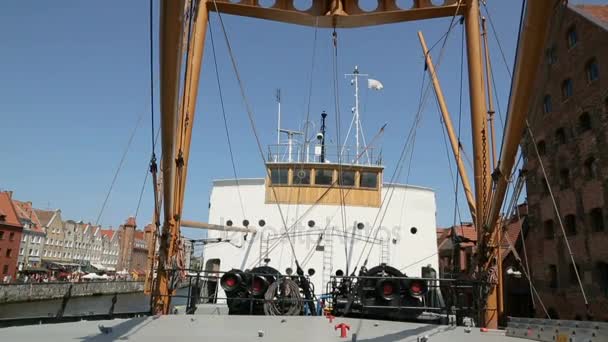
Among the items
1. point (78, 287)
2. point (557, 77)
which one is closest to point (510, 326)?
point (557, 77)

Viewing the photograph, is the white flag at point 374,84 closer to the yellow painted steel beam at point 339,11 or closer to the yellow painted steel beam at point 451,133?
the yellow painted steel beam at point 451,133

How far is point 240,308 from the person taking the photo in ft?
29.7

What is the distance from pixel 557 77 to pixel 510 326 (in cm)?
2487

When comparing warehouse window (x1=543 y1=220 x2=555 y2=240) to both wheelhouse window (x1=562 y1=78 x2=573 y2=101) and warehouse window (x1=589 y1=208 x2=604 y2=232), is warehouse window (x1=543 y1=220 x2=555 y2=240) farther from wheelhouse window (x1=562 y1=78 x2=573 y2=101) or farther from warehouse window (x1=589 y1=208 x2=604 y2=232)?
wheelhouse window (x1=562 y1=78 x2=573 y2=101)

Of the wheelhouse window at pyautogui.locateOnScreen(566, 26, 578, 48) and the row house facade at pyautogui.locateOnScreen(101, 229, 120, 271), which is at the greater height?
the wheelhouse window at pyautogui.locateOnScreen(566, 26, 578, 48)

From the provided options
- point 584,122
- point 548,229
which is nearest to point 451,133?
point 584,122

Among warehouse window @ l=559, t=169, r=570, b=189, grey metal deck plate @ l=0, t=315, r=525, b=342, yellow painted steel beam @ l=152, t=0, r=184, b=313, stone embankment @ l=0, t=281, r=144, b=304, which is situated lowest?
stone embankment @ l=0, t=281, r=144, b=304

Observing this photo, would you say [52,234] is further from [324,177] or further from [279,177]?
[324,177]

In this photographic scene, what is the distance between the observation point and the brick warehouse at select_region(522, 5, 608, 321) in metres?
21.1

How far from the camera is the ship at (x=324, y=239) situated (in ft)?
17.0

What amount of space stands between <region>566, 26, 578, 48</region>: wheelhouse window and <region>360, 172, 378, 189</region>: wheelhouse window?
59.5 feet

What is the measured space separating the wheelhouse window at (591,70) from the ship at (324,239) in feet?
44.3

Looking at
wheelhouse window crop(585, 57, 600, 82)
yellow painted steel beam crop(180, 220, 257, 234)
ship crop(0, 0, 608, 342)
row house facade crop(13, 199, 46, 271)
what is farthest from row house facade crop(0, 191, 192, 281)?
wheelhouse window crop(585, 57, 600, 82)

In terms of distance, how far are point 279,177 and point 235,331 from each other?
9386 millimetres
